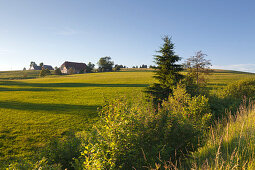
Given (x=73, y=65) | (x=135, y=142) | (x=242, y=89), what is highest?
(x=73, y=65)

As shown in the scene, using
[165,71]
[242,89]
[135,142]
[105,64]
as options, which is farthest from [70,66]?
[135,142]

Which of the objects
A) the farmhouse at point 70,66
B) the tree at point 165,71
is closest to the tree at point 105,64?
the farmhouse at point 70,66

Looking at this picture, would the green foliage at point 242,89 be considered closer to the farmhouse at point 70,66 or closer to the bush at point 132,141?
the bush at point 132,141

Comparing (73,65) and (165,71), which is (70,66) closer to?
(73,65)

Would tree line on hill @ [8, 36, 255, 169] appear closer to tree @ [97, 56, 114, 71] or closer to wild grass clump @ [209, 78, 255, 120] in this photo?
wild grass clump @ [209, 78, 255, 120]

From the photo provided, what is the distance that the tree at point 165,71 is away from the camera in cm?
1316

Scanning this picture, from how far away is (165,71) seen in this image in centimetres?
1355

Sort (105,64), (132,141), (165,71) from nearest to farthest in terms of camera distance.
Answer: (132,141)
(165,71)
(105,64)

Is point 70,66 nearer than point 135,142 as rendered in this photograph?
No

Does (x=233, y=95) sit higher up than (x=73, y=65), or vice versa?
(x=73, y=65)

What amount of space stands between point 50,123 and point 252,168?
11465 millimetres

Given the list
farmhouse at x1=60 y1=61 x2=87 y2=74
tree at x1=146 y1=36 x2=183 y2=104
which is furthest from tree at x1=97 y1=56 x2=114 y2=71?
tree at x1=146 y1=36 x2=183 y2=104

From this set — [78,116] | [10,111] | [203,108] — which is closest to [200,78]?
[203,108]

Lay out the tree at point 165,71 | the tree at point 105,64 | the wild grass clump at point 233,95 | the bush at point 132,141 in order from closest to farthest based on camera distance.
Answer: the bush at point 132,141, the wild grass clump at point 233,95, the tree at point 165,71, the tree at point 105,64
